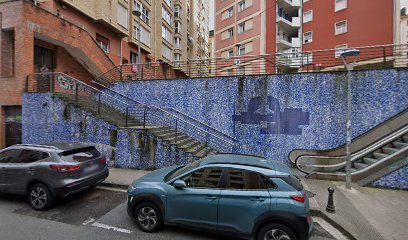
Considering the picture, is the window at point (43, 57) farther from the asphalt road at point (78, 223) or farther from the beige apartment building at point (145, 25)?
the asphalt road at point (78, 223)

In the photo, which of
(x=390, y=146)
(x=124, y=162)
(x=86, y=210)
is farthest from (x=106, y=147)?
(x=390, y=146)

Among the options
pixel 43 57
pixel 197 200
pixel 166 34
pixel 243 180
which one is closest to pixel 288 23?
pixel 166 34

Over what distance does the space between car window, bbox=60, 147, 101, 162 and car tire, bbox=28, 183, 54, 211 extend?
81 centimetres

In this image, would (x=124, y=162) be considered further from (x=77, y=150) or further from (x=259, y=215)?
(x=259, y=215)

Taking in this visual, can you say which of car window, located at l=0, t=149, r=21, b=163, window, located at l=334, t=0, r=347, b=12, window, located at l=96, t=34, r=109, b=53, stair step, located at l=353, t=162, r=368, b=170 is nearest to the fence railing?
car window, located at l=0, t=149, r=21, b=163

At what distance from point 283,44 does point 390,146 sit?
20991 millimetres

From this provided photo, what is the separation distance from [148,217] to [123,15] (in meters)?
19.9

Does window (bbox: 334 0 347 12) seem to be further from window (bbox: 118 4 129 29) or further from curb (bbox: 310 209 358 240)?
curb (bbox: 310 209 358 240)

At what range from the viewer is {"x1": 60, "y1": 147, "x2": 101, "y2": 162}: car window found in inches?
218

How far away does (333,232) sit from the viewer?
458cm

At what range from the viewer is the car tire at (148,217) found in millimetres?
4438

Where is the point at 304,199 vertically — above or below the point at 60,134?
below

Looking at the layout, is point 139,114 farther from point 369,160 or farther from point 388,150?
point 388,150

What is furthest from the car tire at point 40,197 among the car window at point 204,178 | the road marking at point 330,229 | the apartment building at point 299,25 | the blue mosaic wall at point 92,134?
the apartment building at point 299,25
